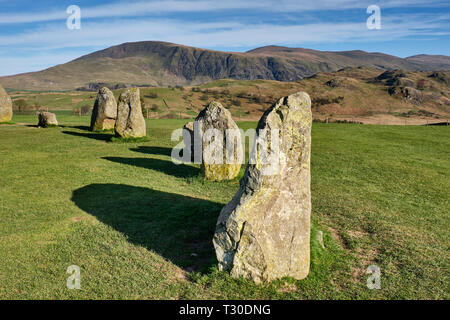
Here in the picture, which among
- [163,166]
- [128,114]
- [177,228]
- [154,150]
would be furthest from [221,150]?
[128,114]

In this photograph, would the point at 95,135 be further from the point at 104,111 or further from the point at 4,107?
the point at 4,107

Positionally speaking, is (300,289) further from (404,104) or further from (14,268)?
→ (404,104)

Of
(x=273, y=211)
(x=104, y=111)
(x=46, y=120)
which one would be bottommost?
(x=273, y=211)

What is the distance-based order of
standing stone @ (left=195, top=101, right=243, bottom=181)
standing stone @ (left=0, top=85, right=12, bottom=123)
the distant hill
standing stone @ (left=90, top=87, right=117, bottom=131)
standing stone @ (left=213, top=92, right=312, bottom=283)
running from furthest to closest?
the distant hill
standing stone @ (left=0, top=85, right=12, bottom=123)
standing stone @ (left=90, top=87, right=117, bottom=131)
standing stone @ (left=195, top=101, right=243, bottom=181)
standing stone @ (left=213, top=92, right=312, bottom=283)

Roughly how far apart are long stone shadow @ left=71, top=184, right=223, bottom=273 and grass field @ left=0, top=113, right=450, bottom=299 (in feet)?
0.11

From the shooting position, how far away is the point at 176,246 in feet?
26.9

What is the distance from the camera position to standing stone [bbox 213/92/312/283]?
671 cm

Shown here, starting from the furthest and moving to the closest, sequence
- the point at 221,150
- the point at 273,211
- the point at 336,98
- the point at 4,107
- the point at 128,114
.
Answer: the point at 336,98 < the point at 4,107 < the point at 128,114 < the point at 221,150 < the point at 273,211

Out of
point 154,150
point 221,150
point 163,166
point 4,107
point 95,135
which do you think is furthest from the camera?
point 4,107

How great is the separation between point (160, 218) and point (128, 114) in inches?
584

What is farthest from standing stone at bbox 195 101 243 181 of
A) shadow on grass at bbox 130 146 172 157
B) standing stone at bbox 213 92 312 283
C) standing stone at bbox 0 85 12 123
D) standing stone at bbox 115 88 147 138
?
standing stone at bbox 0 85 12 123

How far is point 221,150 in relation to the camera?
1428cm

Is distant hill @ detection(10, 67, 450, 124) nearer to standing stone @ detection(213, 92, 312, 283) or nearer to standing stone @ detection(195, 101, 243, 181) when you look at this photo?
standing stone @ detection(195, 101, 243, 181)
